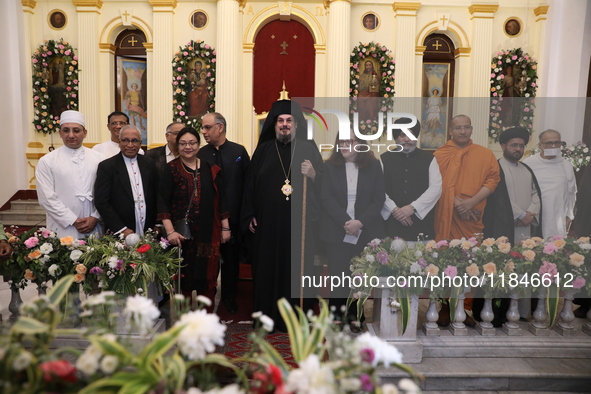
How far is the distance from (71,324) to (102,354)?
2.44m

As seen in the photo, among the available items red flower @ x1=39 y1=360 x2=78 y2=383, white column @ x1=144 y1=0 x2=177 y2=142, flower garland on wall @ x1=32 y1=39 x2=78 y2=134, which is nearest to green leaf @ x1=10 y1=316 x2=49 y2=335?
red flower @ x1=39 y1=360 x2=78 y2=383

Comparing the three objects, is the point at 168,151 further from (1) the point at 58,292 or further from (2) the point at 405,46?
(2) the point at 405,46

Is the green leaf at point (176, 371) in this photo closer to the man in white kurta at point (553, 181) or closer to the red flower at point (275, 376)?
the red flower at point (275, 376)

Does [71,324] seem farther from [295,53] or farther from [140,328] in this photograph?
[295,53]

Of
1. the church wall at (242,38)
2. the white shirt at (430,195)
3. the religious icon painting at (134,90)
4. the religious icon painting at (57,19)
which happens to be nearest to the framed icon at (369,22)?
the church wall at (242,38)

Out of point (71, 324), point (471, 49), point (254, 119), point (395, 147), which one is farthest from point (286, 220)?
point (471, 49)

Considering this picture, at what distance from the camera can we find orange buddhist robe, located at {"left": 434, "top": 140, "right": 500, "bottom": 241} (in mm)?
4148

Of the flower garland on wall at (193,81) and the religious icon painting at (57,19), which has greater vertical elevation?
the religious icon painting at (57,19)

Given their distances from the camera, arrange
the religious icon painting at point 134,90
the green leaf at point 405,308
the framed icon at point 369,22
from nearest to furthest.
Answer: the green leaf at point 405,308 < the framed icon at point 369,22 < the religious icon painting at point 134,90

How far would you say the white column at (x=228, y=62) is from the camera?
980cm

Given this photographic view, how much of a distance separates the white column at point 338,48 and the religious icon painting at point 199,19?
8.90ft

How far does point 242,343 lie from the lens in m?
3.86

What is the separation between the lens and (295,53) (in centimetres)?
1061

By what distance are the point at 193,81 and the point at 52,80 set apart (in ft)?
10.2
